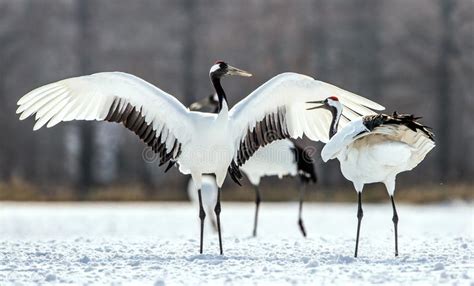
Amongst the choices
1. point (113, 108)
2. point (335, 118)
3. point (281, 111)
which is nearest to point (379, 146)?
point (335, 118)

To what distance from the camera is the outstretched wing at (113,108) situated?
27.7 ft

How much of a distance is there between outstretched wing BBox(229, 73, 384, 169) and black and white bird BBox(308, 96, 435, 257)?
0.95 metres

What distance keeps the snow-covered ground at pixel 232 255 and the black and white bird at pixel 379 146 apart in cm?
73

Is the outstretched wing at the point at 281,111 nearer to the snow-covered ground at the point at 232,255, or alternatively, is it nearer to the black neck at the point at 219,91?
the black neck at the point at 219,91

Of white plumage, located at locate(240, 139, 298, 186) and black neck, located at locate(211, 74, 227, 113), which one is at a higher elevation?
black neck, located at locate(211, 74, 227, 113)

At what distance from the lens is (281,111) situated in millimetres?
9117

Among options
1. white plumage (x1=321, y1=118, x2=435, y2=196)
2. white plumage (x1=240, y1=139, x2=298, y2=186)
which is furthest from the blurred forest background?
white plumage (x1=321, y1=118, x2=435, y2=196)

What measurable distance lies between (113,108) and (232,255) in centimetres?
189

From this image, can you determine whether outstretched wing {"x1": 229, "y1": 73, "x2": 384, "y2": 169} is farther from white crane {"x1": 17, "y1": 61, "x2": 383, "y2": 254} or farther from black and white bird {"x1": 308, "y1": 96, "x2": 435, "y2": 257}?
black and white bird {"x1": 308, "y1": 96, "x2": 435, "y2": 257}

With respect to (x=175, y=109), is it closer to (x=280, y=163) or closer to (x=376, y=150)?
(x=376, y=150)

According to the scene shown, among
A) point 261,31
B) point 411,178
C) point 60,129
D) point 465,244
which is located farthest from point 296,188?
point 465,244

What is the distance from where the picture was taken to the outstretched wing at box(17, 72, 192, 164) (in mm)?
8445

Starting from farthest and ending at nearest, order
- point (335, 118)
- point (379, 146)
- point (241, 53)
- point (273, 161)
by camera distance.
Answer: point (241, 53), point (273, 161), point (335, 118), point (379, 146)

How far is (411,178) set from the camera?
2544 centimetres
